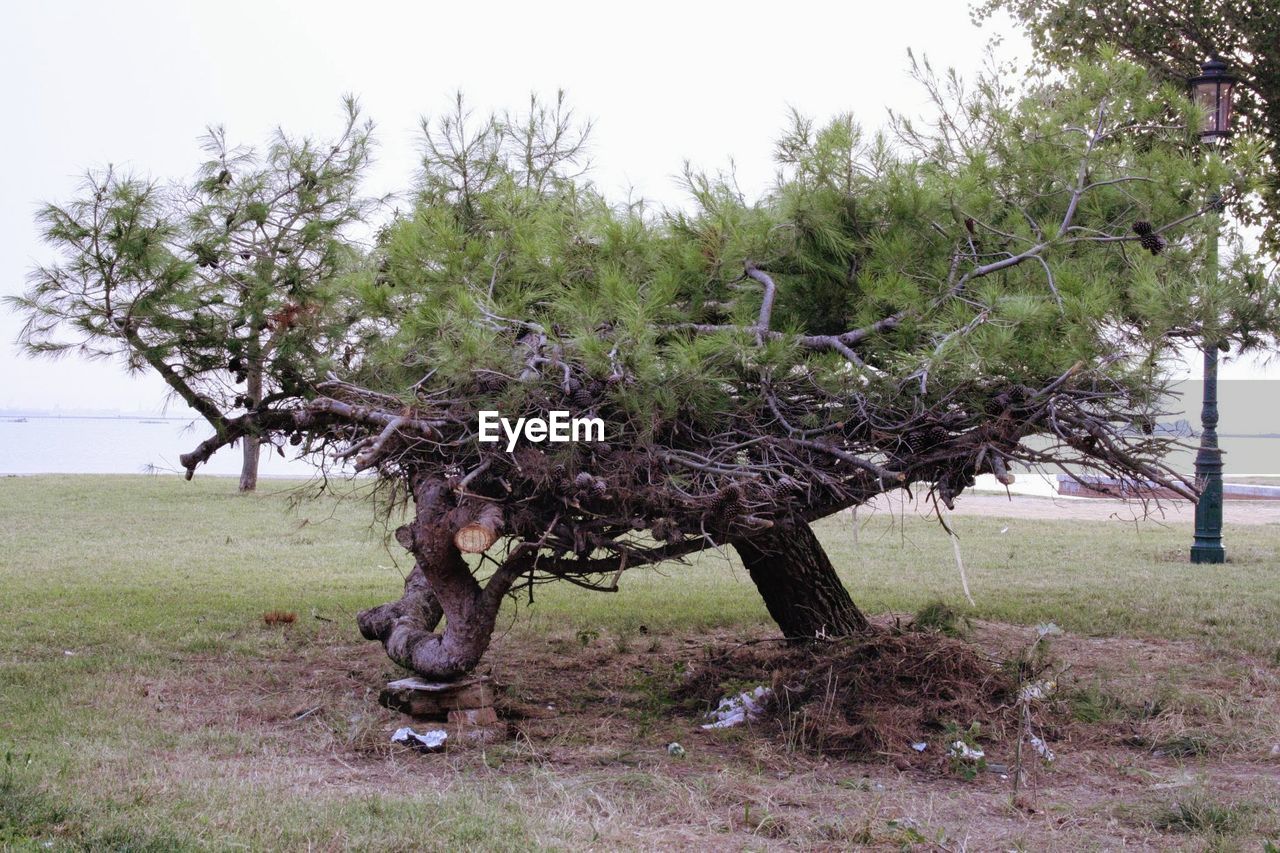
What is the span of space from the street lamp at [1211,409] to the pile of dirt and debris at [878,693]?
10.8ft

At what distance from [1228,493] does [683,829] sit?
869 inches

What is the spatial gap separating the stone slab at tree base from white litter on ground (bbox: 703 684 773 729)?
114cm

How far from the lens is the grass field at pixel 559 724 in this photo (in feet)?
14.1

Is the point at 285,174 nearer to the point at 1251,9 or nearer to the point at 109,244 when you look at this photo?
the point at 109,244

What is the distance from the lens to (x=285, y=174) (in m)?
7.75

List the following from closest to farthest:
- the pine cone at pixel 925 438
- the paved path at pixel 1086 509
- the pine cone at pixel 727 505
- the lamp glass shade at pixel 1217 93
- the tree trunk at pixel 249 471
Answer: the pine cone at pixel 727 505 < the pine cone at pixel 925 438 < the lamp glass shade at pixel 1217 93 < the paved path at pixel 1086 509 < the tree trunk at pixel 249 471

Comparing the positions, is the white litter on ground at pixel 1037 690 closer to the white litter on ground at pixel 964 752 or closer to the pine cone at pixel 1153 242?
the white litter on ground at pixel 964 752

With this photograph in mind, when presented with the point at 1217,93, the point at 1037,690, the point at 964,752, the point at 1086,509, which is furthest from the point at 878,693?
the point at 1086,509

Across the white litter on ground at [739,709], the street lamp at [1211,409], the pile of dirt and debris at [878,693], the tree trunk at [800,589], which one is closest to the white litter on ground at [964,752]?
the pile of dirt and debris at [878,693]

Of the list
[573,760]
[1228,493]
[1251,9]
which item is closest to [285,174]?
[573,760]

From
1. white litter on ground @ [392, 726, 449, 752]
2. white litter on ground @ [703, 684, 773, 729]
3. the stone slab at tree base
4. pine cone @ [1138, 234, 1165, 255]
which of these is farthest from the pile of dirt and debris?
pine cone @ [1138, 234, 1165, 255]

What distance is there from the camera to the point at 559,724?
6188 millimetres

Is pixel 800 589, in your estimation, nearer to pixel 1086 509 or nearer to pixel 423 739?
pixel 423 739

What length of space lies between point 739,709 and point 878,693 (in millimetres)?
715
